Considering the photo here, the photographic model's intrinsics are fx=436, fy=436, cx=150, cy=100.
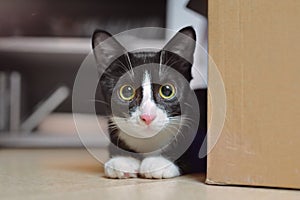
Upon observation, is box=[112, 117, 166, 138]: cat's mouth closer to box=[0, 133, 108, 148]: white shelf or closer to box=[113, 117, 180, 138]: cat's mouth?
box=[113, 117, 180, 138]: cat's mouth

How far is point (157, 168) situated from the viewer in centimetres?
98

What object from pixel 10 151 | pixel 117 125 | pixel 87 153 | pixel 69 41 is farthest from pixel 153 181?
pixel 69 41

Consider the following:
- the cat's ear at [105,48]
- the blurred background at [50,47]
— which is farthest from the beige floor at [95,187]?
the blurred background at [50,47]

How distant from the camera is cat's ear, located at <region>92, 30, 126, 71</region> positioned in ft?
3.45

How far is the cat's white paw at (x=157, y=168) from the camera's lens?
3.22ft

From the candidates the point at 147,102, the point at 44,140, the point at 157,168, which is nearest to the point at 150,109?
the point at 147,102

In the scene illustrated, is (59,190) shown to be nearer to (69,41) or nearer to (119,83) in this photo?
(119,83)

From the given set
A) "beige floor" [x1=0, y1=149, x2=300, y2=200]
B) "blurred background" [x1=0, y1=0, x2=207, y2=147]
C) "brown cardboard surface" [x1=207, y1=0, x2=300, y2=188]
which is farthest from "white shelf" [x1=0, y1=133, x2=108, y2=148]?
"brown cardboard surface" [x1=207, y1=0, x2=300, y2=188]

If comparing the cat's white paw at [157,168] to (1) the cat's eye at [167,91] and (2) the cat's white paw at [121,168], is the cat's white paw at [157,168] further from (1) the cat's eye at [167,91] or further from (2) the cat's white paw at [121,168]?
(1) the cat's eye at [167,91]

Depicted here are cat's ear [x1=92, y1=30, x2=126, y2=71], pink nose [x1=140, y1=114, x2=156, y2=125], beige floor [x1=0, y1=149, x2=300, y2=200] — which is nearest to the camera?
beige floor [x1=0, y1=149, x2=300, y2=200]

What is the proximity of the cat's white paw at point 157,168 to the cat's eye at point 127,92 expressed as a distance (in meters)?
0.15

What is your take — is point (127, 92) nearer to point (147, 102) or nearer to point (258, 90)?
point (147, 102)

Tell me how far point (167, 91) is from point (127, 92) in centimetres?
9

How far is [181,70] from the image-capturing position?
1052mm
